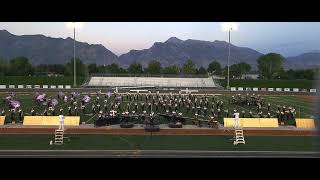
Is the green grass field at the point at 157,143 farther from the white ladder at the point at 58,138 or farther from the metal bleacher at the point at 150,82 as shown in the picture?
the metal bleacher at the point at 150,82

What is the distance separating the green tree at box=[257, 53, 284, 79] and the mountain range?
128ft

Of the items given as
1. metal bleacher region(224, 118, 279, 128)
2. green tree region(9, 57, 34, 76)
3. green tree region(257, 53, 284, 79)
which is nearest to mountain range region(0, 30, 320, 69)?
green tree region(257, 53, 284, 79)

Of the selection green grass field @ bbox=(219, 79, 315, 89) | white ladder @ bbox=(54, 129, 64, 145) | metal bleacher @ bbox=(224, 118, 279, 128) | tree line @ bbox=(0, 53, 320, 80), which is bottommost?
white ladder @ bbox=(54, 129, 64, 145)

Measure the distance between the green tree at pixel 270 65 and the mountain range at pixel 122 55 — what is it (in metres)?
39.1

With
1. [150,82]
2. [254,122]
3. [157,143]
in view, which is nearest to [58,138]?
[157,143]

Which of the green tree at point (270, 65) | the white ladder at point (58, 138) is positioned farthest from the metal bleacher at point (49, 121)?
the green tree at point (270, 65)

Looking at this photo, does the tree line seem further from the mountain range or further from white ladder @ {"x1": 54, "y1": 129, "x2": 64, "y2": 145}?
the mountain range

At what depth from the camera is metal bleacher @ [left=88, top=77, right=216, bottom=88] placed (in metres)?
35.8

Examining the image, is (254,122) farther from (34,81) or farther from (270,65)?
(270,65)

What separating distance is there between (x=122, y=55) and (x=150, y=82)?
3425 inches

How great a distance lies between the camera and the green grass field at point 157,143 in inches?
390
